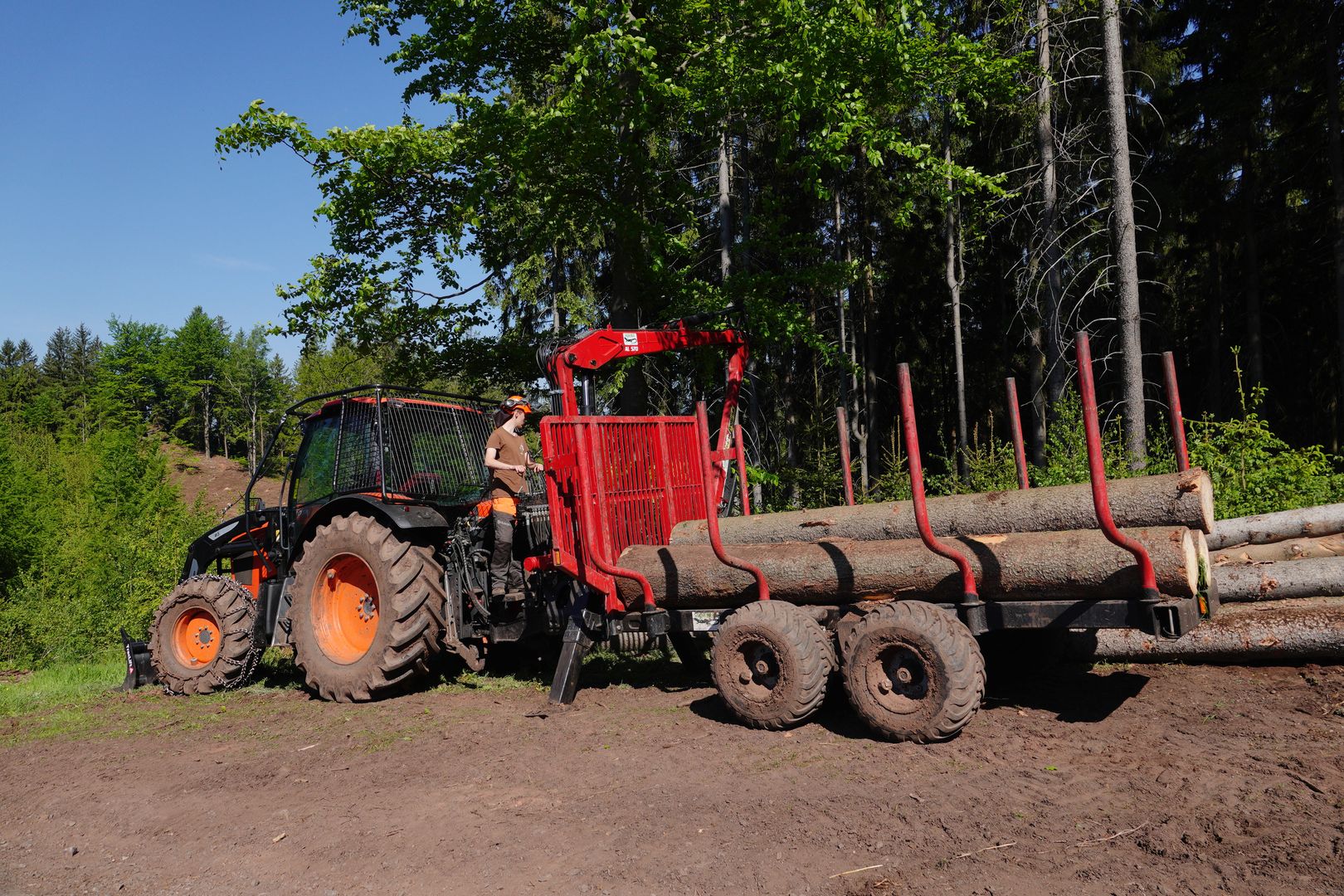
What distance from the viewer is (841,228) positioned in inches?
1013

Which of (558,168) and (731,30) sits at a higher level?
(731,30)

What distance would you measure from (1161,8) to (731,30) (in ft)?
50.5

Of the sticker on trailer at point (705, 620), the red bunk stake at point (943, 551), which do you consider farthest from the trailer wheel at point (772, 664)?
the red bunk stake at point (943, 551)

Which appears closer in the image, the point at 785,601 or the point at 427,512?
the point at 785,601

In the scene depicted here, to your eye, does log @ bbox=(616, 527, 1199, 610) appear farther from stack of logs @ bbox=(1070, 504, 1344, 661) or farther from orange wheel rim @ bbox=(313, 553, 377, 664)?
orange wheel rim @ bbox=(313, 553, 377, 664)

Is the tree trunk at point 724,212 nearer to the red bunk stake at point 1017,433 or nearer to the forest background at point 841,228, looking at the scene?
the forest background at point 841,228

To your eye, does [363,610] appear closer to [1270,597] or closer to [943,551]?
[943,551]

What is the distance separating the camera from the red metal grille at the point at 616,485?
6953 mm

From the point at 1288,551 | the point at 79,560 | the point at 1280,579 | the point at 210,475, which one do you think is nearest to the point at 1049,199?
the point at 1288,551

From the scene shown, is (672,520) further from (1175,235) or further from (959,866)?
(1175,235)

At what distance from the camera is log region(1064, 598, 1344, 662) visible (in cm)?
639

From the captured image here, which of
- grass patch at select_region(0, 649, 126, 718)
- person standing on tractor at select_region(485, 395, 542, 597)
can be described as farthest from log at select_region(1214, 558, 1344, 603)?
grass patch at select_region(0, 649, 126, 718)

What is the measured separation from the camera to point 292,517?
8.76m

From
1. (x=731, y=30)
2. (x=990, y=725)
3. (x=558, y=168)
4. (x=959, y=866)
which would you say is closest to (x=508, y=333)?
(x=558, y=168)
